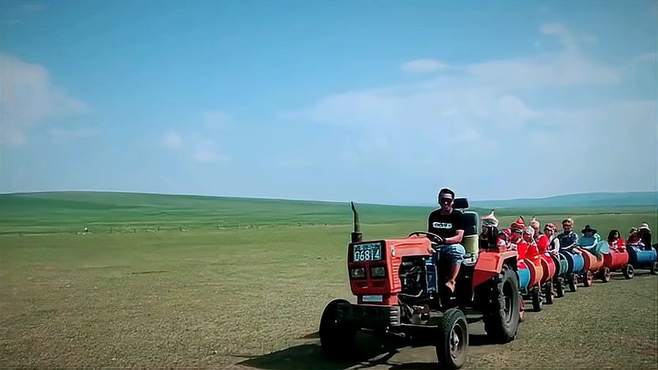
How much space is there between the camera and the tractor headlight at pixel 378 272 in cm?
786

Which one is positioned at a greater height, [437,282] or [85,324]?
[437,282]

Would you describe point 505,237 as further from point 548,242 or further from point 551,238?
point 551,238

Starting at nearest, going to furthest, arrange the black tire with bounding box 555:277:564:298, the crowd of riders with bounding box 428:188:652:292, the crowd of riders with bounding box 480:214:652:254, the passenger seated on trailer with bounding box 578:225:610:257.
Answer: the crowd of riders with bounding box 428:188:652:292 → the crowd of riders with bounding box 480:214:652:254 → the black tire with bounding box 555:277:564:298 → the passenger seated on trailer with bounding box 578:225:610:257

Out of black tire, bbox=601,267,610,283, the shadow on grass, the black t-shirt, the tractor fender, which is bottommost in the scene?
the shadow on grass

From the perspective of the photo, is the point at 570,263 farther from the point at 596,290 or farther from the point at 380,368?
the point at 380,368

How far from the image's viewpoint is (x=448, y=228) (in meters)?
8.87

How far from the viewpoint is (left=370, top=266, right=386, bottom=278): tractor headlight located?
786 centimetres

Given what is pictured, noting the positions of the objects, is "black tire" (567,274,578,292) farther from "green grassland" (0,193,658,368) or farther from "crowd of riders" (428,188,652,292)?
"crowd of riders" (428,188,652,292)

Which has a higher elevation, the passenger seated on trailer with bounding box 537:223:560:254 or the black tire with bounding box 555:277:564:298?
the passenger seated on trailer with bounding box 537:223:560:254

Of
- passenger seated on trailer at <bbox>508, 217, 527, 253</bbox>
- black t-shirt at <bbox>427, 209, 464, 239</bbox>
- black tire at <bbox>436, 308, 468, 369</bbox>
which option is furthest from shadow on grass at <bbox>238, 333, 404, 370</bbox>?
passenger seated on trailer at <bbox>508, 217, 527, 253</bbox>

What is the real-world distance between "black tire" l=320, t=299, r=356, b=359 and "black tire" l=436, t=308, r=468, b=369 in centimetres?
130

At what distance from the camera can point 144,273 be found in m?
21.0

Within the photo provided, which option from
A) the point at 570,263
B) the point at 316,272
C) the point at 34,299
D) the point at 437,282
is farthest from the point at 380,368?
the point at 316,272

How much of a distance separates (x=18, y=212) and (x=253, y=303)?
5146 centimetres
